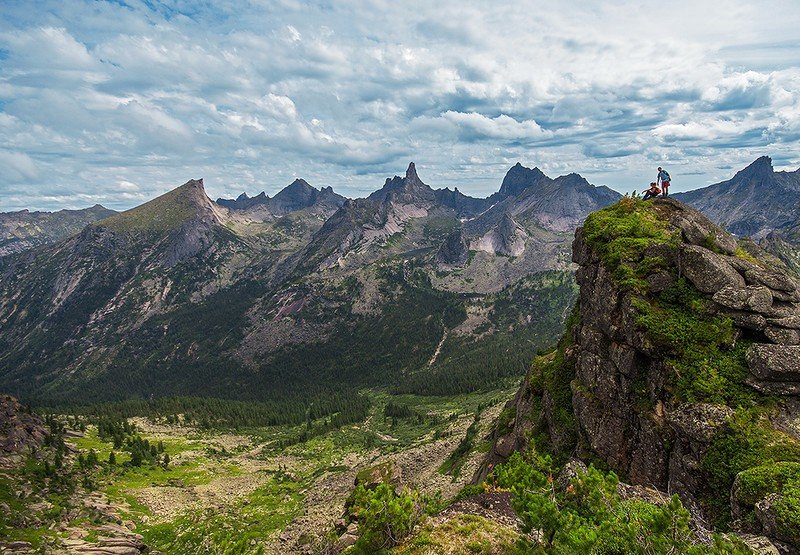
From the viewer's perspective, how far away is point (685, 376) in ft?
102

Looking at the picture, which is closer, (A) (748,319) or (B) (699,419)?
(B) (699,419)

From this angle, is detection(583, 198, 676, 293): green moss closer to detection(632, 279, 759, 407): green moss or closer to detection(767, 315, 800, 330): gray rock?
detection(632, 279, 759, 407): green moss

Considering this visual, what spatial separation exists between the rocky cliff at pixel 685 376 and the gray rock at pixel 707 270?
97 mm

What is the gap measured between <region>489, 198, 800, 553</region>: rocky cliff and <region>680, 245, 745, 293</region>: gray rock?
0.10 metres

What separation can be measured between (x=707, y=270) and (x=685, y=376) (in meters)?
10.4

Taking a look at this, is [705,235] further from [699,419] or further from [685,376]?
[699,419]

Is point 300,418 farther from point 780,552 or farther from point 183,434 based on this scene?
point 780,552

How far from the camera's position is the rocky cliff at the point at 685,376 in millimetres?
25328

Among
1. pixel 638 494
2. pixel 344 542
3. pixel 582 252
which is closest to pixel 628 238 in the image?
pixel 582 252

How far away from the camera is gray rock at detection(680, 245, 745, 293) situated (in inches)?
1339

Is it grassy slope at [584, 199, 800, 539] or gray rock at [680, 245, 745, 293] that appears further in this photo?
gray rock at [680, 245, 745, 293]

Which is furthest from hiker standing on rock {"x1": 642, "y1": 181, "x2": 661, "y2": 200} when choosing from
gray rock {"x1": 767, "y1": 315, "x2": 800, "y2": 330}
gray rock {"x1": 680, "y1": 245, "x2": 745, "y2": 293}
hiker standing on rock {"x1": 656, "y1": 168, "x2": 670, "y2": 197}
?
gray rock {"x1": 767, "y1": 315, "x2": 800, "y2": 330}

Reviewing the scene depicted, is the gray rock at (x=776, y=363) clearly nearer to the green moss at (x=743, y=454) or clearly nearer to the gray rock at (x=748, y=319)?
the gray rock at (x=748, y=319)

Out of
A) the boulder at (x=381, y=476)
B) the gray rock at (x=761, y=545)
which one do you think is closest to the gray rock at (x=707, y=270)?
the gray rock at (x=761, y=545)
